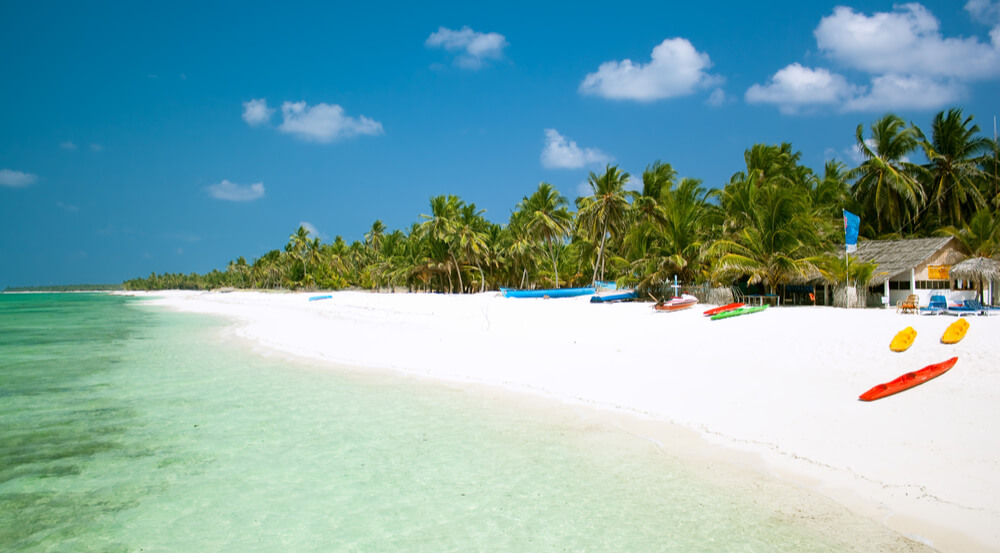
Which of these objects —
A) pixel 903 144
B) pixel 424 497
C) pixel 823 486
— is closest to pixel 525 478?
pixel 424 497

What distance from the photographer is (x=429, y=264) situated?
148ft

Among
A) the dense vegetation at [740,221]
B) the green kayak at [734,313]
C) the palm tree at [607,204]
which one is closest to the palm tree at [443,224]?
the dense vegetation at [740,221]

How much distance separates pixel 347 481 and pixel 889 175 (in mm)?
33649

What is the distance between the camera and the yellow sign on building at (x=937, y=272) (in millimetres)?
19266

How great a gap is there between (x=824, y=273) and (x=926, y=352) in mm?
10504

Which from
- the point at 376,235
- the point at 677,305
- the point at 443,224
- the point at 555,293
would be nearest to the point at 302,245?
the point at 376,235

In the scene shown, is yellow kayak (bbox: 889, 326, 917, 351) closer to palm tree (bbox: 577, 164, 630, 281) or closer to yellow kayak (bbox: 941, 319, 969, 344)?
yellow kayak (bbox: 941, 319, 969, 344)

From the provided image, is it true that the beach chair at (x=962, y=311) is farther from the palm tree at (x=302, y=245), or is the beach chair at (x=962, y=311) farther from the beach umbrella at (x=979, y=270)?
the palm tree at (x=302, y=245)

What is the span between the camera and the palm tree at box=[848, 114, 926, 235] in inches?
1152

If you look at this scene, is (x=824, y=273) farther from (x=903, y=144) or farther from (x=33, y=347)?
(x=33, y=347)

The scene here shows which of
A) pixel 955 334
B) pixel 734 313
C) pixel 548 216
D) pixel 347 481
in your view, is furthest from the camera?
pixel 548 216

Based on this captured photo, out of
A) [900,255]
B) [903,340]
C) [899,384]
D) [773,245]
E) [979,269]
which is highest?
[773,245]

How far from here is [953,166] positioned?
29.7 meters

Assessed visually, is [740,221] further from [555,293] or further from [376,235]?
[376,235]
